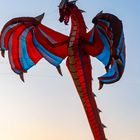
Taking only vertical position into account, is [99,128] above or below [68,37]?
below

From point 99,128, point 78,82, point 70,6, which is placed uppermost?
point 70,6

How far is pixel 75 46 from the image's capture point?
19.5 metres

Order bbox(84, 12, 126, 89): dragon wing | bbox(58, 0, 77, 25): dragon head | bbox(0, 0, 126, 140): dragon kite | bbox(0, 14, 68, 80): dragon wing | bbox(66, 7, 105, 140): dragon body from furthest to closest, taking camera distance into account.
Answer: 1. bbox(0, 14, 68, 80): dragon wing
2. bbox(58, 0, 77, 25): dragon head
3. bbox(66, 7, 105, 140): dragon body
4. bbox(0, 0, 126, 140): dragon kite
5. bbox(84, 12, 126, 89): dragon wing

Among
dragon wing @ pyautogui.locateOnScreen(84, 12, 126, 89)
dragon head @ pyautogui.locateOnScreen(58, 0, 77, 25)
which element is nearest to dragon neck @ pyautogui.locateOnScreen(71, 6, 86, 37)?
dragon head @ pyautogui.locateOnScreen(58, 0, 77, 25)

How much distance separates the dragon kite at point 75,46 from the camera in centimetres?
1836

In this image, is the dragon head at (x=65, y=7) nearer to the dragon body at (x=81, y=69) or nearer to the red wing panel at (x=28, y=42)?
the dragon body at (x=81, y=69)

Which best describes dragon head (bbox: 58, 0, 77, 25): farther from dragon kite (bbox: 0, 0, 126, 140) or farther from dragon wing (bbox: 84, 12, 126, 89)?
dragon wing (bbox: 84, 12, 126, 89)

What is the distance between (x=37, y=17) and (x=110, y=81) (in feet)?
12.2

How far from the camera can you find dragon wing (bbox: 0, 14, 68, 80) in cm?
1969

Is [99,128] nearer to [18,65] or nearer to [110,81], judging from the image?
[110,81]

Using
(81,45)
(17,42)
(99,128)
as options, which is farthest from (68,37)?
(99,128)

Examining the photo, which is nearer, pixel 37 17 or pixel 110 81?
pixel 110 81

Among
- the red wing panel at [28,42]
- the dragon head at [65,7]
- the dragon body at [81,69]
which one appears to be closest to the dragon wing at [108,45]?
the dragon body at [81,69]

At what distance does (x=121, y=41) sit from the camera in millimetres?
18094
